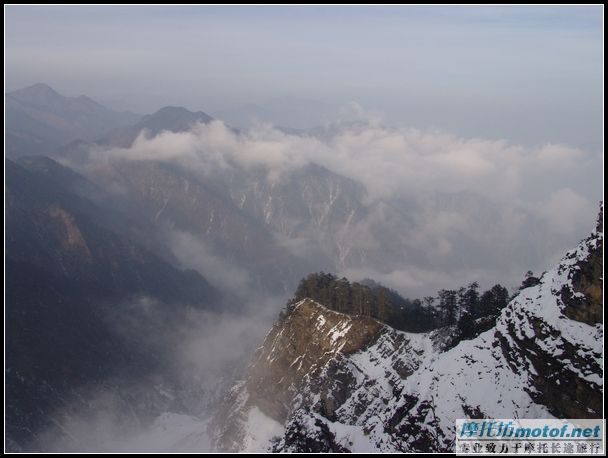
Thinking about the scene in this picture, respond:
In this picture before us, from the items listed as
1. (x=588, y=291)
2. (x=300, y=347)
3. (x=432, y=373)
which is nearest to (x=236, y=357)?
(x=300, y=347)

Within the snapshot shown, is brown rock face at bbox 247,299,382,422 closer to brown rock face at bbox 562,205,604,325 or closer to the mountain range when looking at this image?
the mountain range

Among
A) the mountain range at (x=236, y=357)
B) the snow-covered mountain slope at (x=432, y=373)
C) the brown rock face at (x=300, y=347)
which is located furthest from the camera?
the brown rock face at (x=300, y=347)

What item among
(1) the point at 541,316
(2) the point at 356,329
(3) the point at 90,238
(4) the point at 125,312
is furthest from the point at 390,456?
(3) the point at 90,238

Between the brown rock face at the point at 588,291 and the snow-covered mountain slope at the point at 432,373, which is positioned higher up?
the brown rock face at the point at 588,291

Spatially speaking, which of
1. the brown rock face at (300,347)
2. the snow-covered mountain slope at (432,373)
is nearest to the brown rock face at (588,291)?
the snow-covered mountain slope at (432,373)

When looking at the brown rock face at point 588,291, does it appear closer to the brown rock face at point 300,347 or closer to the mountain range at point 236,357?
the mountain range at point 236,357

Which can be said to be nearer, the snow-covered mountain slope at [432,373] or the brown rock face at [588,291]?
the brown rock face at [588,291]

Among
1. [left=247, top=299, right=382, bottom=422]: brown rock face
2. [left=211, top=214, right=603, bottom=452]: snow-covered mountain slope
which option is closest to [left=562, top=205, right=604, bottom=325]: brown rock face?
[left=211, top=214, right=603, bottom=452]: snow-covered mountain slope
